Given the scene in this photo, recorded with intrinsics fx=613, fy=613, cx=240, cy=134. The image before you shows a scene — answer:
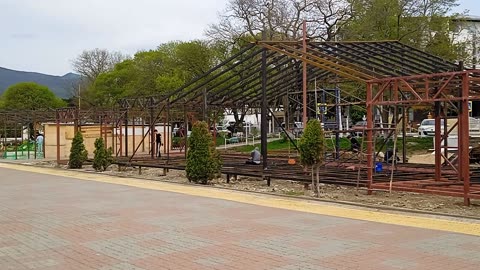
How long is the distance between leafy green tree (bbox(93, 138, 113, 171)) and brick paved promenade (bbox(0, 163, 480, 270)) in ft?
41.3

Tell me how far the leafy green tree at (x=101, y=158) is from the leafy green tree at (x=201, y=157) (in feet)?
27.3

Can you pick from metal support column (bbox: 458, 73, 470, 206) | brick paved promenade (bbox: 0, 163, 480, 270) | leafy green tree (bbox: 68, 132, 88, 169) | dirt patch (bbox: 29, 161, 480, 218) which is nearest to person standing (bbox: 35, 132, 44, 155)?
leafy green tree (bbox: 68, 132, 88, 169)

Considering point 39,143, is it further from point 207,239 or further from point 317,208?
point 207,239

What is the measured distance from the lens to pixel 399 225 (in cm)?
1123

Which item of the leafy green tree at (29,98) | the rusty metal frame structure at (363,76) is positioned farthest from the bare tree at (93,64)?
the rusty metal frame structure at (363,76)

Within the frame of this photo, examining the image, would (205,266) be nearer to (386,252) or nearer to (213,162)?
(386,252)

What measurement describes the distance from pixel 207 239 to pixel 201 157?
10491 mm

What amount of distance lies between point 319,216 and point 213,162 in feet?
27.0

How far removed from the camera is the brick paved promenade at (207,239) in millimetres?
8148

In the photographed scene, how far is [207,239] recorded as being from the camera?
9.84 meters

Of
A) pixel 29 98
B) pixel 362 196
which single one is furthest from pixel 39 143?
pixel 29 98

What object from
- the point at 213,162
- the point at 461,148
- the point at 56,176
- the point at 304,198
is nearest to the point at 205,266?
the point at 304,198

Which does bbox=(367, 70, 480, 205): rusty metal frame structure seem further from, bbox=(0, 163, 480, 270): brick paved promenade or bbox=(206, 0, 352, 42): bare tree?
bbox=(206, 0, 352, 42): bare tree

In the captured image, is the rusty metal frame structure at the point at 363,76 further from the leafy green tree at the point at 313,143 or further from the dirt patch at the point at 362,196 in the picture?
the leafy green tree at the point at 313,143
